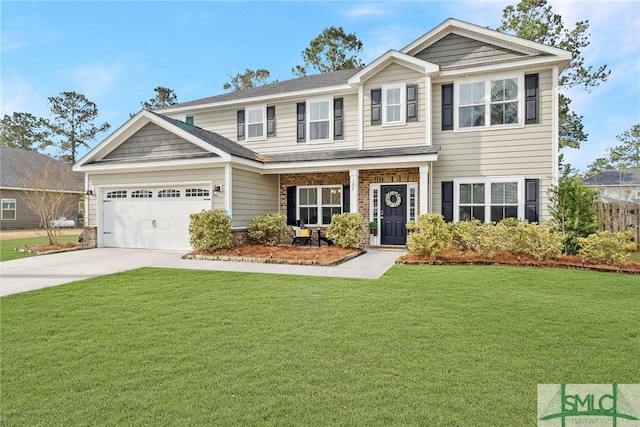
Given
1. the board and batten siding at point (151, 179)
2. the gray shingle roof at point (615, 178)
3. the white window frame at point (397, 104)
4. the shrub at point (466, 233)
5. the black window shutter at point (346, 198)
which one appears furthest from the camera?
the gray shingle roof at point (615, 178)

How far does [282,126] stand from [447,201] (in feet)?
21.9

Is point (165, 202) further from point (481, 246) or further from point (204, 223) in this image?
point (481, 246)

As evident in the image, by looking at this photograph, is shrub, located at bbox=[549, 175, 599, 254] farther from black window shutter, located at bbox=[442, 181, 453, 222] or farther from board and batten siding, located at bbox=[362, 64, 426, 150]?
board and batten siding, located at bbox=[362, 64, 426, 150]

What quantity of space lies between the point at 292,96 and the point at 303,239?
5397mm

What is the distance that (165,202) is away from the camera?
12.5 metres

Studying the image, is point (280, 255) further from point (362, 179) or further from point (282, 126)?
point (282, 126)

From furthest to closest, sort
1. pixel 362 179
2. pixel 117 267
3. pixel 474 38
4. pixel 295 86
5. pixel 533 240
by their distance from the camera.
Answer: pixel 295 86 → pixel 362 179 → pixel 474 38 → pixel 533 240 → pixel 117 267

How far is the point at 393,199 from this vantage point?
1286 cm

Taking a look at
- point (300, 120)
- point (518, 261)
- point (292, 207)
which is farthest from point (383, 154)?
point (518, 261)

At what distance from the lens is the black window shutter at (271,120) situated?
14.6 metres

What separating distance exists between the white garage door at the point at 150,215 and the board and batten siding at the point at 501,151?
7719 mm

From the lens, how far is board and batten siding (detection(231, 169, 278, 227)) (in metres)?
12.0

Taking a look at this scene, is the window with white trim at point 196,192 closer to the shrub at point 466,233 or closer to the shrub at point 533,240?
the shrub at point 466,233

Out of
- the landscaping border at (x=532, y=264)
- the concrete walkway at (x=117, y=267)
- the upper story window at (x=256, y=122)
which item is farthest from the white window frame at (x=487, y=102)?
the upper story window at (x=256, y=122)
